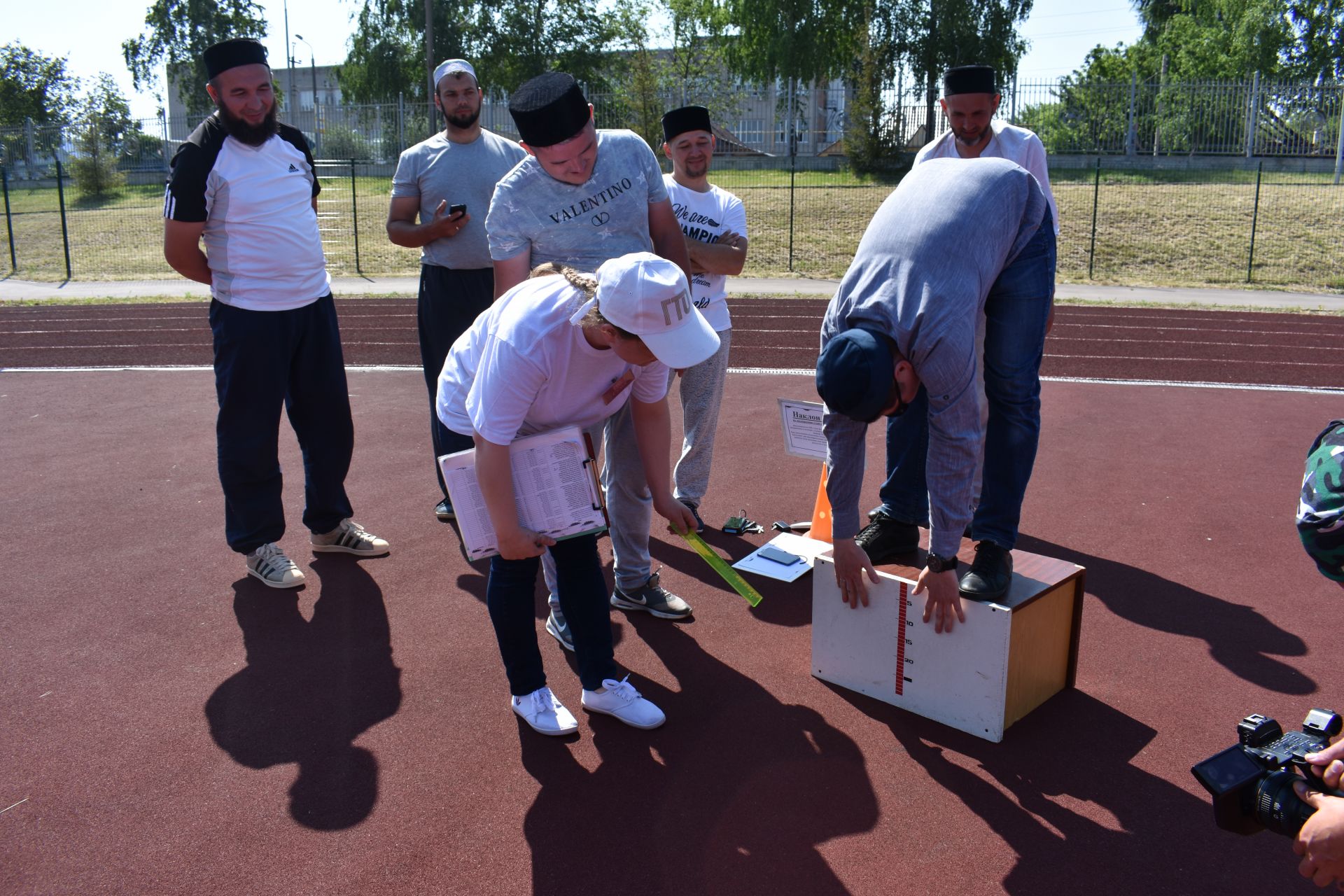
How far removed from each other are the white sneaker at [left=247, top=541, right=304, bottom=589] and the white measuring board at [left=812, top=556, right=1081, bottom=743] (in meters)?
2.20

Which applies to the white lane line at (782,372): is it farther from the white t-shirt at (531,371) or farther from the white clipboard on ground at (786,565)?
the white t-shirt at (531,371)

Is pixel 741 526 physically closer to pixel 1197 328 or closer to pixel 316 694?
pixel 316 694

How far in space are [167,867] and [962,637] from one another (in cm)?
222

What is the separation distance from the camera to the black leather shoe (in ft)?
9.88

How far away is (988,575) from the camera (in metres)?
3.10

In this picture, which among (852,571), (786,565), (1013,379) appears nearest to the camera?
(852,571)

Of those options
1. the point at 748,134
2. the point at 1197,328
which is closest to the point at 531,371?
the point at 1197,328

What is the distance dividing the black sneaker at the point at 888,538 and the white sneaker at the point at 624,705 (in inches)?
38.0

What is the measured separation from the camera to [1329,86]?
76.1 feet

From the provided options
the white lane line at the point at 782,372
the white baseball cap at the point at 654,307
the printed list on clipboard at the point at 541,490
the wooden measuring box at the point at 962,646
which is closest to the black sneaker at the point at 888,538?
the wooden measuring box at the point at 962,646

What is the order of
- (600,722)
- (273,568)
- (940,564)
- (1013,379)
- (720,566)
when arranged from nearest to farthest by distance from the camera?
1. (940,564)
2. (720,566)
3. (600,722)
4. (1013,379)
5. (273,568)

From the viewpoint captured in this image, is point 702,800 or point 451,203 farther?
point 451,203

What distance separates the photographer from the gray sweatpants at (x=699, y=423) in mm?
4535

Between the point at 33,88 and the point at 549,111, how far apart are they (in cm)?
5444
